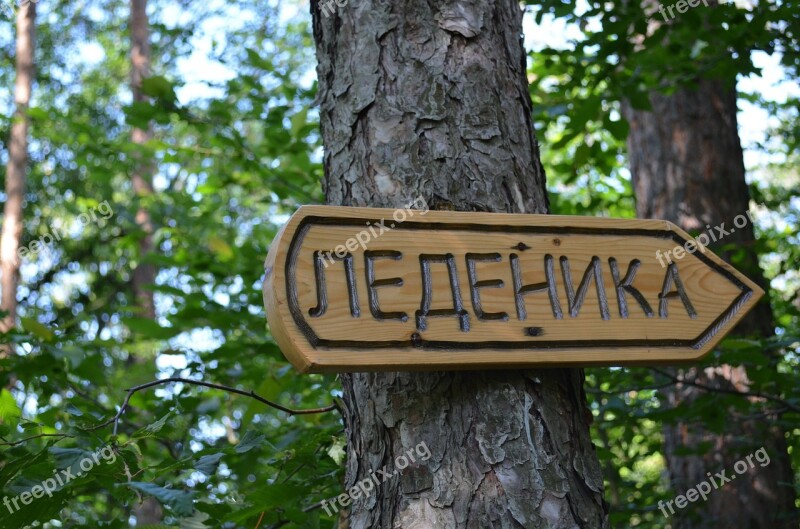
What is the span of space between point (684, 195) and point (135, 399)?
2.45 m

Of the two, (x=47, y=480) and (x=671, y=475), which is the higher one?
(x=47, y=480)

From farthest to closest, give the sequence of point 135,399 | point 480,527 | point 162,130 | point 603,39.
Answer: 1. point 162,130
2. point 603,39
3. point 135,399
4. point 480,527

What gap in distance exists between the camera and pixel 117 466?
125 cm

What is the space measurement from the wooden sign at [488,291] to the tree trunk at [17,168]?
728 cm

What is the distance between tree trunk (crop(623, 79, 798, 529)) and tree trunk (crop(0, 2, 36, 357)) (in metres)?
6.41

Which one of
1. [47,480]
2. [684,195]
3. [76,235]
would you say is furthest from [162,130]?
[47,480]

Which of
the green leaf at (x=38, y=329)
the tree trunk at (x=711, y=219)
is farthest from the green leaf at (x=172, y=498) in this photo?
the tree trunk at (x=711, y=219)

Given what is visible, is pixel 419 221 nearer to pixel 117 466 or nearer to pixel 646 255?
pixel 646 255

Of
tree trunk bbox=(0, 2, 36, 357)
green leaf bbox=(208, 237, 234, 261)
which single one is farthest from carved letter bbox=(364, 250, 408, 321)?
tree trunk bbox=(0, 2, 36, 357)
